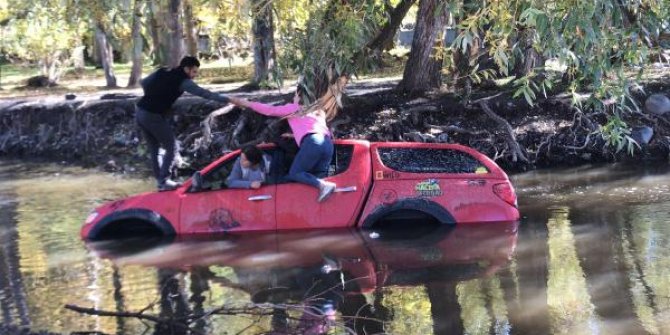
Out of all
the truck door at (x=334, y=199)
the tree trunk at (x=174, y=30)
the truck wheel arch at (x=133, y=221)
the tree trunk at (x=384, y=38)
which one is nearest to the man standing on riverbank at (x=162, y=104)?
the tree trunk at (x=174, y=30)

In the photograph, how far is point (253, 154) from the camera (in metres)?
9.63

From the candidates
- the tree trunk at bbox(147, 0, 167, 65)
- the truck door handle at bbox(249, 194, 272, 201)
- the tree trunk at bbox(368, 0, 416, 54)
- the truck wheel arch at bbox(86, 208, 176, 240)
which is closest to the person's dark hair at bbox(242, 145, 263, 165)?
the truck door handle at bbox(249, 194, 272, 201)

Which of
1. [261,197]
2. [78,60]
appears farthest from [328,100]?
[78,60]

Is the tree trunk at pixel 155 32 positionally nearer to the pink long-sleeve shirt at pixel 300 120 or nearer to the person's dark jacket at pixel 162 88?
the pink long-sleeve shirt at pixel 300 120

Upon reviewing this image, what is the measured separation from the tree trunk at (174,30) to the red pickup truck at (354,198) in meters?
1.76

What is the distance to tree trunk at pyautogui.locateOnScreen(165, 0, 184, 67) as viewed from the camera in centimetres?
1113

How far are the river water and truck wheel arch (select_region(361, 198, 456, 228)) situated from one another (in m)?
0.16

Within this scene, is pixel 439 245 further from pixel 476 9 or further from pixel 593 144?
pixel 593 144

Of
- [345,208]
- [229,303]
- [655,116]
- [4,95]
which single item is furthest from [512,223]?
[4,95]

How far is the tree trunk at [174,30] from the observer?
1113 centimetres

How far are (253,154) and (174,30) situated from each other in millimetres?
3102

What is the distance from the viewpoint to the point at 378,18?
8977 mm

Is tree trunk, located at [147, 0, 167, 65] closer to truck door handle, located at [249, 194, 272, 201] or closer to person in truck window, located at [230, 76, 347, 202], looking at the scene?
person in truck window, located at [230, 76, 347, 202]

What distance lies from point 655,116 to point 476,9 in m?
10.3
